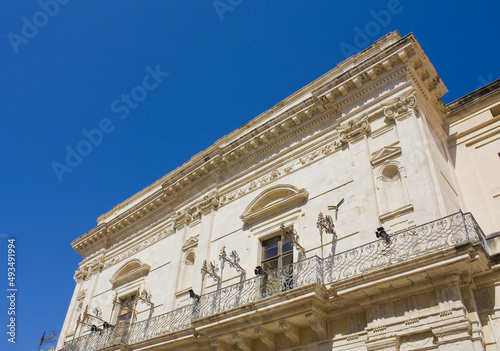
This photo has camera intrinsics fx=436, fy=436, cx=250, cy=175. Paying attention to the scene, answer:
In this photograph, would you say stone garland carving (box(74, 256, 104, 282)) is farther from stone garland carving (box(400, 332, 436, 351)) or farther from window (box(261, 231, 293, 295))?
stone garland carving (box(400, 332, 436, 351))

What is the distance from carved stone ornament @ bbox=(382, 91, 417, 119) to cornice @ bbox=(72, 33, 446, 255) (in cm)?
73

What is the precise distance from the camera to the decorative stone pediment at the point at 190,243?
42.8ft

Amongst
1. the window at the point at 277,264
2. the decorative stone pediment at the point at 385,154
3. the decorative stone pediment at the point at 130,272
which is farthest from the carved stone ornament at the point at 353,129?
the decorative stone pediment at the point at 130,272

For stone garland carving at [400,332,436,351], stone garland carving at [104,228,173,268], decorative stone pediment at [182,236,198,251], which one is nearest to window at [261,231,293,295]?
stone garland carving at [400,332,436,351]

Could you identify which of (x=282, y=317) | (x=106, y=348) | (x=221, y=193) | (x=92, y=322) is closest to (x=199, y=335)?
(x=282, y=317)

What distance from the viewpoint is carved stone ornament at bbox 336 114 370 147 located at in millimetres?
10266

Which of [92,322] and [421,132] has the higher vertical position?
[421,132]

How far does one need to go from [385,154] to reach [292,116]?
10.5ft

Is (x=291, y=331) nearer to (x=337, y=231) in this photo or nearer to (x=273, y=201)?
(x=337, y=231)

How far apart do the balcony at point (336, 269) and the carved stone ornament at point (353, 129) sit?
9.95 feet

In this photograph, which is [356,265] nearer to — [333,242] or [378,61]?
[333,242]

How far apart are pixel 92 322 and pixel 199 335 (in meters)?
6.91

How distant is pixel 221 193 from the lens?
13273mm

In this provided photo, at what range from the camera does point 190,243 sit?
43.1 feet
